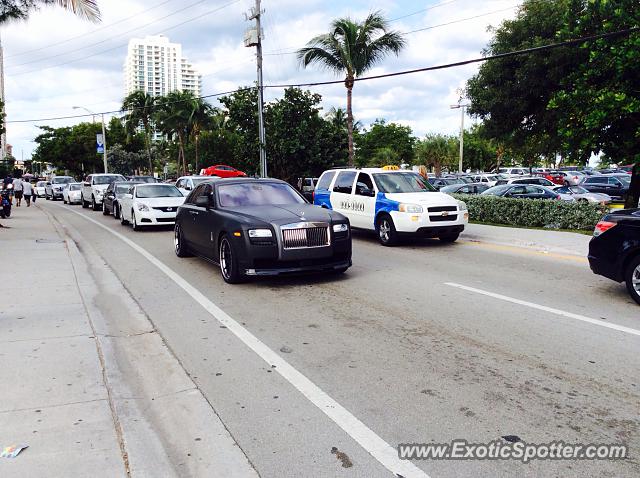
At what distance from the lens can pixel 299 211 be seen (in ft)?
29.4

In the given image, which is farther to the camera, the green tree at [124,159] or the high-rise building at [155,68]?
the high-rise building at [155,68]

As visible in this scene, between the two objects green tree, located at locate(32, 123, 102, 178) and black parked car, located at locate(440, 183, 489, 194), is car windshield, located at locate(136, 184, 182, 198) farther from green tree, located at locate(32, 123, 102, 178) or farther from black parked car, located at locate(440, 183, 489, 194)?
green tree, located at locate(32, 123, 102, 178)

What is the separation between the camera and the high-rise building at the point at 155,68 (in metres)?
133

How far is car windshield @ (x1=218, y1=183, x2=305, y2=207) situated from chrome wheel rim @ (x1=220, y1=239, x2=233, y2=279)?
89 centimetres

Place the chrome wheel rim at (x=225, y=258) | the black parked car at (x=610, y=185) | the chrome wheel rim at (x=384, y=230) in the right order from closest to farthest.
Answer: the chrome wheel rim at (x=225, y=258) → the chrome wheel rim at (x=384, y=230) → the black parked car at (x=610, y=185)

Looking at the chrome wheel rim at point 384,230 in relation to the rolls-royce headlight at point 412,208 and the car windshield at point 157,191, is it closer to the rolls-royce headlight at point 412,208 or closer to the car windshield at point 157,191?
the rolls-royce headlight at point 412,208

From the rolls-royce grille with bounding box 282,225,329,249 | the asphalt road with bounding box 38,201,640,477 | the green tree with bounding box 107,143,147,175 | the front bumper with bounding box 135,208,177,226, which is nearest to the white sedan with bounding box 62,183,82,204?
the front bumper with bounding box 135,208,177,226

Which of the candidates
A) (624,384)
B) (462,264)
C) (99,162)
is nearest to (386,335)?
(624,384)

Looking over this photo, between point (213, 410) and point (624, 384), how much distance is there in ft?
10.8

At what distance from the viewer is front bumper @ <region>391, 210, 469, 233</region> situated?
12.7 metres

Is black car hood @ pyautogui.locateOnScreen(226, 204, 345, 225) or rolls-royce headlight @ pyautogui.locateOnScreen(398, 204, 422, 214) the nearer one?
black car hood @ pyautogui.locateOnScreen(226, 204, 345, 225)

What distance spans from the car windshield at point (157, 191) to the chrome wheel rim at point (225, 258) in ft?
31.5

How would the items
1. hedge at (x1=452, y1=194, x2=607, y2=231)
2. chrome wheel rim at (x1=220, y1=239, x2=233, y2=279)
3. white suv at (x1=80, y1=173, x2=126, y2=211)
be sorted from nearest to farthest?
chrome wheel rim at (x1=220, y1=239, x2=233, y2=279) → hedge at (x1=452, y1=194, x2=607, y2=231) → white suv at (x1=80, y1=173, x2=126, y2=211)

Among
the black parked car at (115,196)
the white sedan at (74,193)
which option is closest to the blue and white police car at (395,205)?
the black parked car at (115,196)
